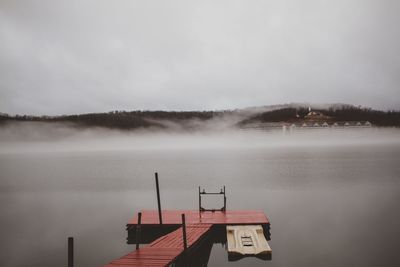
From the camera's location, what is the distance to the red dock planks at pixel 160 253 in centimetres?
1178

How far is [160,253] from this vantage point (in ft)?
42.5

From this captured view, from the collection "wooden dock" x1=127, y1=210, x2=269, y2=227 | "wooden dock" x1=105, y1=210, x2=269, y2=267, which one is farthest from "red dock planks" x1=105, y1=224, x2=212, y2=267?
"wooden dock" x1=127, y1=210, x2=269, y2=227

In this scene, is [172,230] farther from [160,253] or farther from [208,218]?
[160,253]

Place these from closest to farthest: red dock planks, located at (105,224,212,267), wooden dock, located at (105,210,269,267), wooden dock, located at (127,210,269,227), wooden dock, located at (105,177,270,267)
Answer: red dock planks, located at (105,224,212,267), wooden dock, located at (105,210,269,267), wooden dock, located at (105,177,270,267), wooden dock, located at (127,210,269,227)

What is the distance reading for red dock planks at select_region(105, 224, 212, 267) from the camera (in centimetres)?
1178

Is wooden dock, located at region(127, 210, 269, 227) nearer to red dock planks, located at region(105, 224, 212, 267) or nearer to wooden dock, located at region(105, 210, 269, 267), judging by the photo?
wooden dock, located at region(105, 210, 269, 267)

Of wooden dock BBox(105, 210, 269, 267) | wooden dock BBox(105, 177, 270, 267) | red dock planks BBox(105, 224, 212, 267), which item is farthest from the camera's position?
wooden dock BBox(105, 177, 270, 267)

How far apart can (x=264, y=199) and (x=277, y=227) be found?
14.5 meters

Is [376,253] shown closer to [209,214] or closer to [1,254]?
[209,214]

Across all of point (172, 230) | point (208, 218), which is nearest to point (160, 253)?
point (172, 230)

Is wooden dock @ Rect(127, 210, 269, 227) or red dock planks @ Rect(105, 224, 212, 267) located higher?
red dock planks @ Rect(105, 224, 212, 267)

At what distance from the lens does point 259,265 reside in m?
16.6

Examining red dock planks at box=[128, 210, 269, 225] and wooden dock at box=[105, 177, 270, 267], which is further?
red dock planks at box=[128, 210, 269, 225]

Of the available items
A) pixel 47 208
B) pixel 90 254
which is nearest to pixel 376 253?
pixel 90 254
